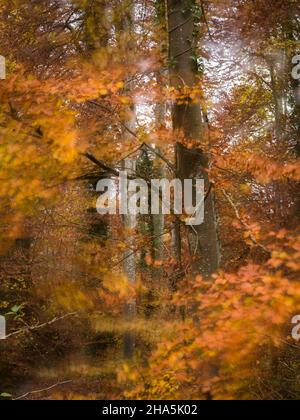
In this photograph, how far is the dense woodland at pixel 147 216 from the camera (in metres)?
5.11

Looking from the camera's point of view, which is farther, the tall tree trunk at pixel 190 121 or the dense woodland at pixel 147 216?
the tall tree trunk at pixel 190 121

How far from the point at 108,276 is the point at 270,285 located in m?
5.41

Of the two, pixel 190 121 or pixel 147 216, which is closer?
pixel 190 121

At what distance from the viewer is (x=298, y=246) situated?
4.57 metres

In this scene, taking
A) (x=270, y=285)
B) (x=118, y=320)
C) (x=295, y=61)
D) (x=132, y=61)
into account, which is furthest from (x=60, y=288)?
(x=295, y=61)

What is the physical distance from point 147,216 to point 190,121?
1083 centimetres

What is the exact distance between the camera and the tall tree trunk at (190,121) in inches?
211

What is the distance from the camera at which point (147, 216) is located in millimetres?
16234

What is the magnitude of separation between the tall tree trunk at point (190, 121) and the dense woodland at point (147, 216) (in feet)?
0.07

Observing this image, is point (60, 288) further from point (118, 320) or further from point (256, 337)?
point (256, 337)

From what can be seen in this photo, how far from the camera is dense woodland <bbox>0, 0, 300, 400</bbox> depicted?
5109 millimetres

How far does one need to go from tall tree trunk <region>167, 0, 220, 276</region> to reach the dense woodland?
0.02 metres

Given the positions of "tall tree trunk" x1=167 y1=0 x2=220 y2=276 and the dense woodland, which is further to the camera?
"tall tree trunk" x1=167 y1=0 x2=220 y2=276
